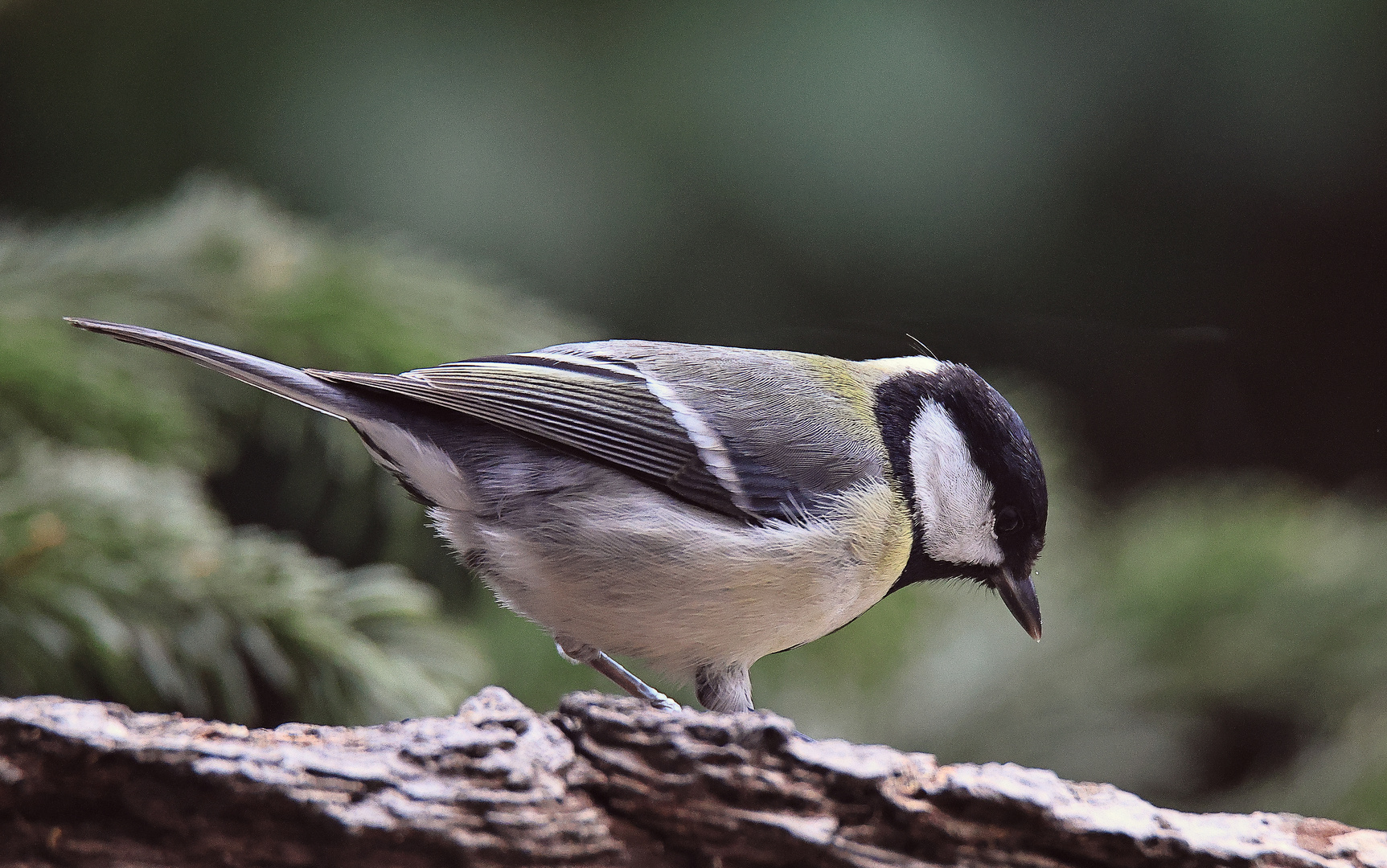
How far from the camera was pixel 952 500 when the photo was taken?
3.15 feet

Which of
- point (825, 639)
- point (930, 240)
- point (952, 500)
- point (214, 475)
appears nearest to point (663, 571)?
point (952, 500)

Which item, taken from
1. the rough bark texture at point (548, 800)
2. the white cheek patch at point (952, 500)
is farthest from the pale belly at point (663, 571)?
the rough bark texture at point (548, 800)

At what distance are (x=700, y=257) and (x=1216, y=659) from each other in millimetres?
934

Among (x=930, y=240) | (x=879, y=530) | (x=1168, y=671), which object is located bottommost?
(x=879, y=530)

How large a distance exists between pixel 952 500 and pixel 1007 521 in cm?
5

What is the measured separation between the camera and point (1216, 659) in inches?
45.7

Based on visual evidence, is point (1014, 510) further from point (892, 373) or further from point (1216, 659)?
point (1216, 659)

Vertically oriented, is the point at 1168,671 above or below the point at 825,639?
above

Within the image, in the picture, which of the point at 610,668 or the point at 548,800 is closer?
the point at 548,800

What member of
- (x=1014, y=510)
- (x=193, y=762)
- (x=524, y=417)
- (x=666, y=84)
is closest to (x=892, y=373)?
(x=1014, y=510)

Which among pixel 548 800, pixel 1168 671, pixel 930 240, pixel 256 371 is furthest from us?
pixel 930 240

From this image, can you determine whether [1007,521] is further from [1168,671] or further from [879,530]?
[1168,671]

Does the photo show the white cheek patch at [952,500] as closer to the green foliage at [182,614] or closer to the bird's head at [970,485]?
the bird's head at [970,485]

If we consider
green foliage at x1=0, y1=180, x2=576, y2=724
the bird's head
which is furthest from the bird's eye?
green foliage at x1=0, y1=180, x2=576, y2=724
